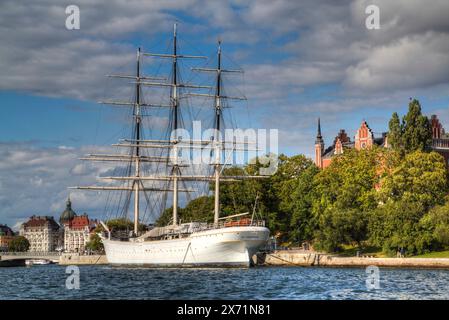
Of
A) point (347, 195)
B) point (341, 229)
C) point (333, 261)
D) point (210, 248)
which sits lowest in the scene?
point (333, 261)

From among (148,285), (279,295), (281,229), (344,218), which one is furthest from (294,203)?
(279,295)

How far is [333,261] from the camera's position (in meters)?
100

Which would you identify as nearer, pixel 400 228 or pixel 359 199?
pixel 400 228

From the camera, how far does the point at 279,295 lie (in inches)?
1980

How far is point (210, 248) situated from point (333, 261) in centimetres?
1753

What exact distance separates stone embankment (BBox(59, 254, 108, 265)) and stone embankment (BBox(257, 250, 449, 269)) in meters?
67.5

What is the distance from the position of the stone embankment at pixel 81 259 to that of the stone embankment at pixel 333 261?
67.5 m

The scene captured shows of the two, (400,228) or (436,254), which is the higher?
(400,228)

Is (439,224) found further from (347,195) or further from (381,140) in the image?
(381,140)

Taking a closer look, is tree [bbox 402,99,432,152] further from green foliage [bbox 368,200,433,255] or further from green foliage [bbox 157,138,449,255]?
green foliage [bbox 368,200,433,255]

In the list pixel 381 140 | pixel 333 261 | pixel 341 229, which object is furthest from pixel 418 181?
pixel 381 140
